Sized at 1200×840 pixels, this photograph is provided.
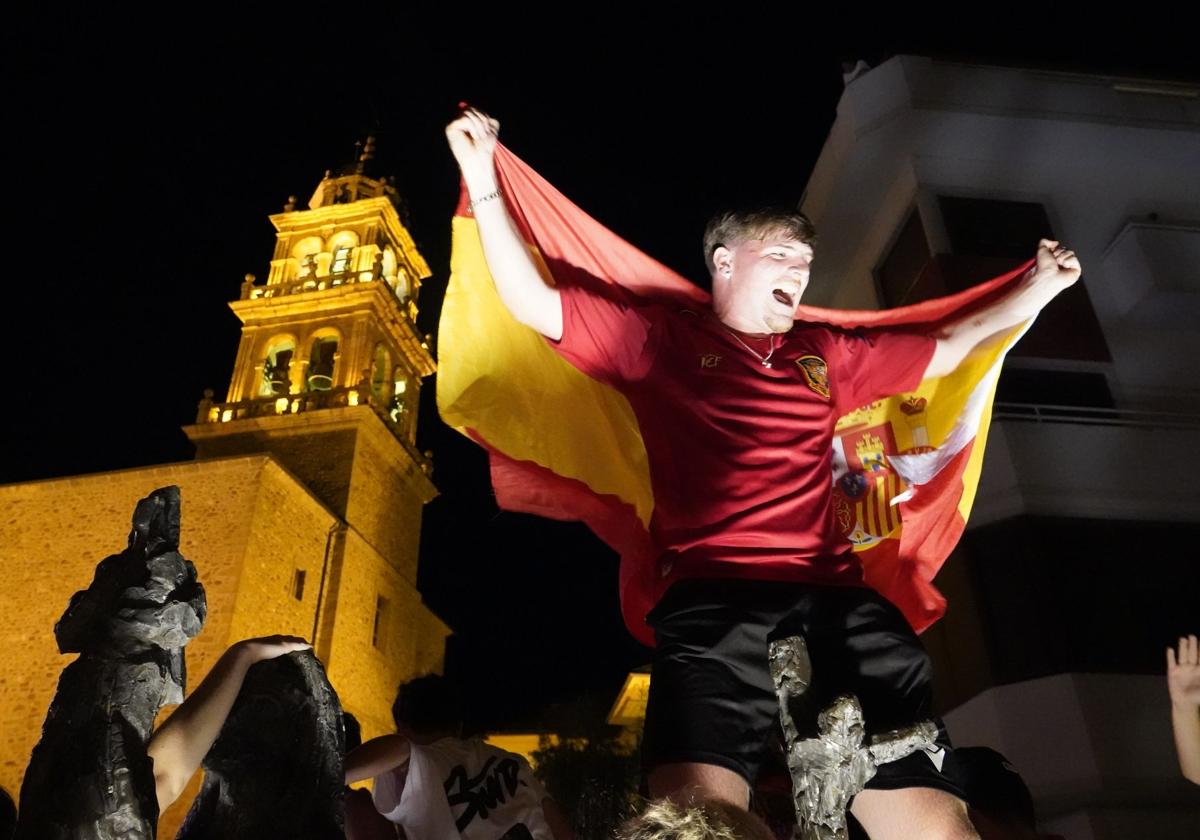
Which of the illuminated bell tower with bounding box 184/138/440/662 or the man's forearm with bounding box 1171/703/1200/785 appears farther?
the illuminated bell tower with bounding box 184/138/440/662

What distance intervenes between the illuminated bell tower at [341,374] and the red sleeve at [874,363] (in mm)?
21404

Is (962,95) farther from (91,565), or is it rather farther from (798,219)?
(91,565)

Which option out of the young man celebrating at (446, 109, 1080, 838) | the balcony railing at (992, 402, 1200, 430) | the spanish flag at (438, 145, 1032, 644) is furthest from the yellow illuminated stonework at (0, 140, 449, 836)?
the young man celebrating at (446, 109, 1080, 838)

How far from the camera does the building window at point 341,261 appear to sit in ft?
102

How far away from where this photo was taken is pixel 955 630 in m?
8.38

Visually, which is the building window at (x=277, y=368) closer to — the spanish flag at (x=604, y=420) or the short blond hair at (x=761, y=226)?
the spanish flag at (x=604, y=420)

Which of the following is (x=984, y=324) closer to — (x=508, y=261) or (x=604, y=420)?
(x=604, y=420)

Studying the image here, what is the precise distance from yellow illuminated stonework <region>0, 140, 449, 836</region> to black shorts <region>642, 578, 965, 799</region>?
16.6 metres

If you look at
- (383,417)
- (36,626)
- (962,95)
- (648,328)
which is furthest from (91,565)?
(648,328)

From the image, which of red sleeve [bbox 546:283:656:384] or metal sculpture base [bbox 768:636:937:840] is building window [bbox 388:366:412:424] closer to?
red sleeve [bbox 546:283:656:384]

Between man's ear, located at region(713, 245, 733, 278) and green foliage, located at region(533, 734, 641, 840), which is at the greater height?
green foliage, located at region(533, 734, 641, 840)

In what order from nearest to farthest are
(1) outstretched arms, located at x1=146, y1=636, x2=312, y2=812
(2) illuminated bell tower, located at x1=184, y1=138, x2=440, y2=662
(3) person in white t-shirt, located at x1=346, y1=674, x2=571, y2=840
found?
(1) outstretched arms, located at x1=146, y1=636, x2=312, y2=812 → (3) person in white t-shirt, located at x1=346, y1=674, x2=571, y2=840 → (2) illuminated bell tower, located at x1=184, y1=138, x2=440, y2=662

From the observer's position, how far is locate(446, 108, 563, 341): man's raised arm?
2998mm

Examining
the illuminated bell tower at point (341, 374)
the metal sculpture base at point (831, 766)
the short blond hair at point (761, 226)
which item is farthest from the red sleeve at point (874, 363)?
the illuminated bell tower at point (341, 374)
